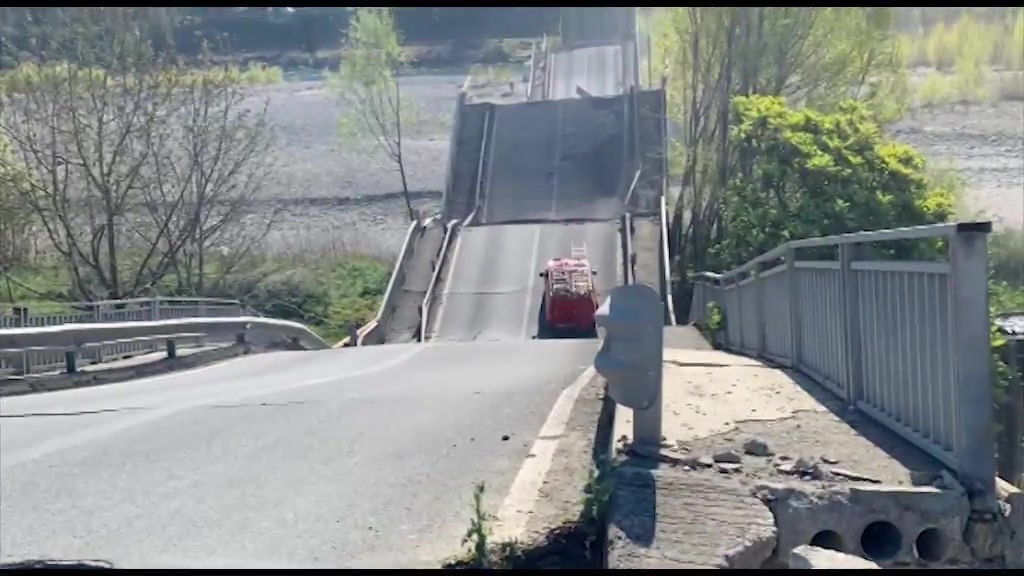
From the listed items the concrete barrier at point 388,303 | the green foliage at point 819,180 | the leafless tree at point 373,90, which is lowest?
the concrete barrier at point 388,303

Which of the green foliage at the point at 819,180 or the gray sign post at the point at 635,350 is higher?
the green foliage at the point at 819,180

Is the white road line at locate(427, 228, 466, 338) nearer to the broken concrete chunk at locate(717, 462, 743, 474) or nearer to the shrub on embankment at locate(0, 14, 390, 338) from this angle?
the shrub on embankment at locate(0, 14, 390, 338)

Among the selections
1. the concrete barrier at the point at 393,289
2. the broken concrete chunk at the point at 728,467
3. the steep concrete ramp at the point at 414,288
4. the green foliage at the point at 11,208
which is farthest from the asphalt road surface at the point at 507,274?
the broken concrete chunk at the point at 728,467

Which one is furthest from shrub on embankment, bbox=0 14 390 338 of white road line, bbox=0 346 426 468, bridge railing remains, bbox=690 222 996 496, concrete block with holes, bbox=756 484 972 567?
concrete block with holes, bbox=756 484 972 567

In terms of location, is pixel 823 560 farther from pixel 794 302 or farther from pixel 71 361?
pixel 71 361

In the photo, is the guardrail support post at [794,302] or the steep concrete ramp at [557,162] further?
the steep concrete ramp at [557,162]

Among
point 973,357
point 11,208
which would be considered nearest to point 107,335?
point 973,357

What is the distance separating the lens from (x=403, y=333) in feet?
144

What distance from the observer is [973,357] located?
245 inches

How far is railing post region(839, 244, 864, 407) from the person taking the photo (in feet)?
28.6

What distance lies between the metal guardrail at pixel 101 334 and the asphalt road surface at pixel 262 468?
962 millimetres

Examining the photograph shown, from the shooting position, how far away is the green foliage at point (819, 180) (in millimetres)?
28594

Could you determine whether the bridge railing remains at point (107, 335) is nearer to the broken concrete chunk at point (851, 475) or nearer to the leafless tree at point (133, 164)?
the broken concrete chunk at point (851, 475)

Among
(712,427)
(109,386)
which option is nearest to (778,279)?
(712,427)
